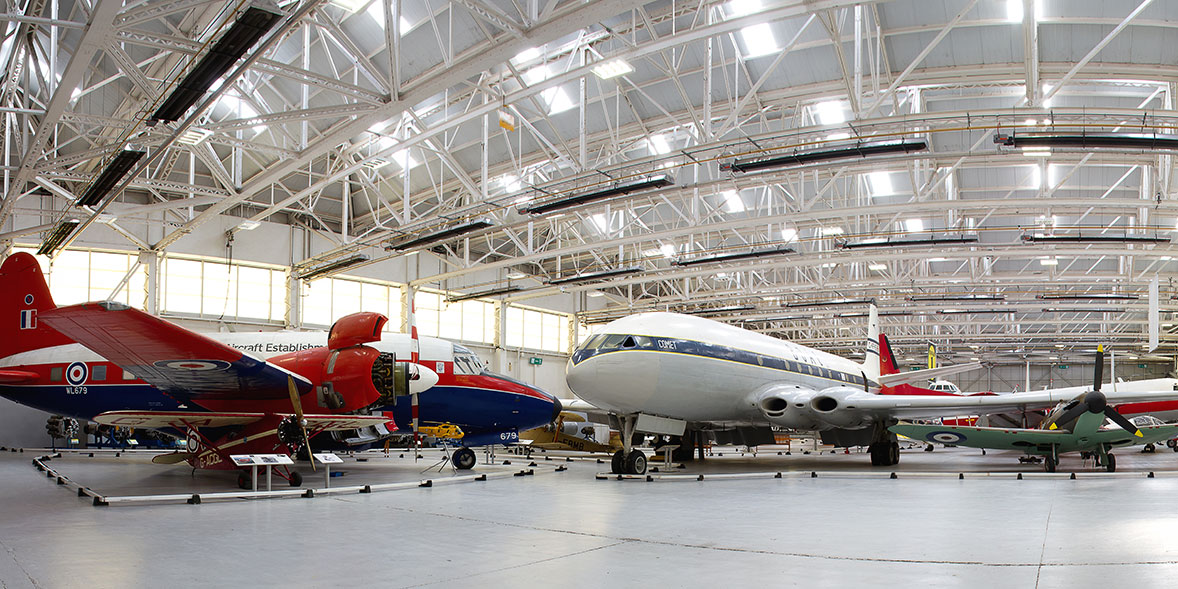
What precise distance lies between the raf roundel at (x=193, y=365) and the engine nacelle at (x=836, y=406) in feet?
37.4

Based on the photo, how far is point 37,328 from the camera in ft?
55.3

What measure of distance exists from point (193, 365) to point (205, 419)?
87 centimetres

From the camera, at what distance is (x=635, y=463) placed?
49.1 ft

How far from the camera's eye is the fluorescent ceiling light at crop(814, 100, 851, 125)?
74.1 feet

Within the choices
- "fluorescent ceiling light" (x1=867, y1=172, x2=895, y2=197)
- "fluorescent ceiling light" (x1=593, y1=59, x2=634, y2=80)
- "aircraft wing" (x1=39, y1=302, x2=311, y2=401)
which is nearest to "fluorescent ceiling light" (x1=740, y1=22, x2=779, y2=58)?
"fluorescent ceiling light" (x1=593, y1=59, x2=634, y2=80)

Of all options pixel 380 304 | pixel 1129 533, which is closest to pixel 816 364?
pixel 1129 533

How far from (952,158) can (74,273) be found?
27.8 meters

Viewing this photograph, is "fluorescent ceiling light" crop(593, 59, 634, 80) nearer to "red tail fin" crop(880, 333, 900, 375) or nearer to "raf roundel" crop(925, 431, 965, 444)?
"raf roundel" crop(925, 431, 965, 444)

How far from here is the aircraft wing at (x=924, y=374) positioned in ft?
67.0

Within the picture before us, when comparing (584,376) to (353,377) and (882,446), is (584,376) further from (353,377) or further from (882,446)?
(882,446)

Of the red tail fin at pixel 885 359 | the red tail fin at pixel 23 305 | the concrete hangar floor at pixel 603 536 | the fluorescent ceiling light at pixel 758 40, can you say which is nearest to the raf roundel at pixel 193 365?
the concrete hangar floor at pixel 603 536

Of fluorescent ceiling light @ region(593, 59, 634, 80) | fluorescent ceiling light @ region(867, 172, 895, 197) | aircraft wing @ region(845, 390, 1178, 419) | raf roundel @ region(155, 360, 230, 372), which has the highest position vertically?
fluorescent ceiling light @ region(867, 172, 895, 197)

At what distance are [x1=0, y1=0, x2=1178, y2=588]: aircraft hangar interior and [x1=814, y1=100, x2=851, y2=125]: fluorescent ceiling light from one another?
19 centimetres

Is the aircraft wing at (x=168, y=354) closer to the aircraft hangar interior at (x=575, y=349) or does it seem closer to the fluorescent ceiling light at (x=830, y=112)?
the aircraft hangar interior at (x=575, y=349)
